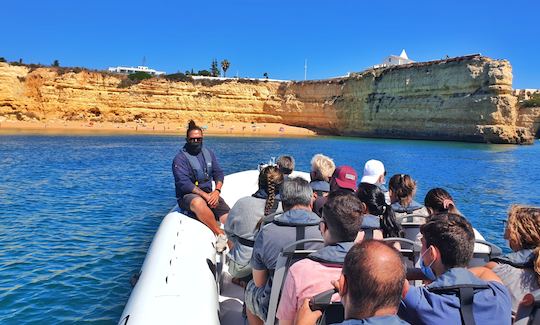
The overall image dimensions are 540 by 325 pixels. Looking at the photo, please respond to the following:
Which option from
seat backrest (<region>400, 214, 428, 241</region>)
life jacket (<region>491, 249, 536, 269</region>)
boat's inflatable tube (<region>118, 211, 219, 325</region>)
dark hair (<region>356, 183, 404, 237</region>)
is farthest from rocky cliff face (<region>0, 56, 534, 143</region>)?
life jacket (<region>491, 249, 536, 269</region>)

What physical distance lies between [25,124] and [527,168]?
2236 inches

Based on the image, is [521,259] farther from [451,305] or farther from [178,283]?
[178,283]

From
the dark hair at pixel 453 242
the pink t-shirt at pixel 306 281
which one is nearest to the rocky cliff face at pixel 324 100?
the dark hair at pixel 453 242

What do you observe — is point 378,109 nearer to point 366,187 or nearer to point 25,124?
point 25,124

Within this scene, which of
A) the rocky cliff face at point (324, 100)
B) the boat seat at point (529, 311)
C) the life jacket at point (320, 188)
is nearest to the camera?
Result: the boat seat at point (529, 311)

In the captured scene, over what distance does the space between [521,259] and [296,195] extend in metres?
1.75

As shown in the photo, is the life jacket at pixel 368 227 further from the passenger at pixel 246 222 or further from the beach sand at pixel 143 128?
the beach sand at pixel 143 128

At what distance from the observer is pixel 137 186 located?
635 inches

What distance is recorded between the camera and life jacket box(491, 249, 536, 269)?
2826mm

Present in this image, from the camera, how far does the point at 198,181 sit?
696 centimetres

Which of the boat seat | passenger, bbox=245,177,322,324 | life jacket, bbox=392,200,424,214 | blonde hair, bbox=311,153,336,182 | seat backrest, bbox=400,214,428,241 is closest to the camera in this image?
the boat seat

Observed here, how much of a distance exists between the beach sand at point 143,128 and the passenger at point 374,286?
175 feet

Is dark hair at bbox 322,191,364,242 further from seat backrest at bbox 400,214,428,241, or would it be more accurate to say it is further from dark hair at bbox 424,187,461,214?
seat backrest at bbox 400,214,428,241

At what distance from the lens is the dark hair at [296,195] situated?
3.54 m
